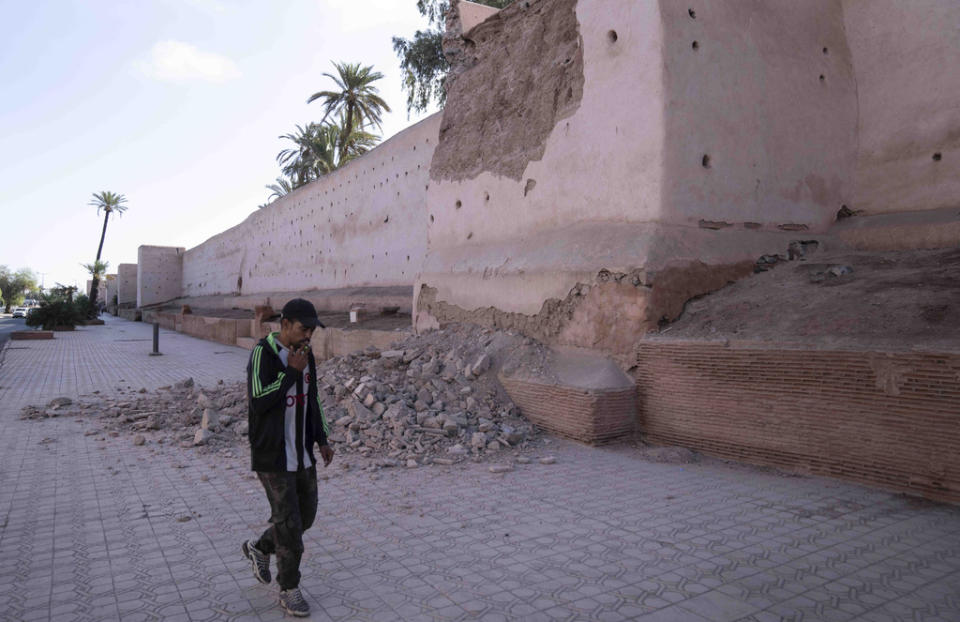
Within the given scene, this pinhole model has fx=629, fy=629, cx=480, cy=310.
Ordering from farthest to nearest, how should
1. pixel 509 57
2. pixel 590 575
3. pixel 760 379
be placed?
pixel 509 57 → pixel 760 379 → pixel 590 575

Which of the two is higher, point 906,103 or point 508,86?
point 508,86

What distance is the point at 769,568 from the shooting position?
2.90m

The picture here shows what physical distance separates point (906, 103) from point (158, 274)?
3706cm

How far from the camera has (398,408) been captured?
225 inches

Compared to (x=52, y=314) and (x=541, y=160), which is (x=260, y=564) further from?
(x=52, y=314)

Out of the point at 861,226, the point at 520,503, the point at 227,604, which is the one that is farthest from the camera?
the point at 861,226

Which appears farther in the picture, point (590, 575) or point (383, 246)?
point (383, 246)

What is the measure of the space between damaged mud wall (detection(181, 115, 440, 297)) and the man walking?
24.9 ft

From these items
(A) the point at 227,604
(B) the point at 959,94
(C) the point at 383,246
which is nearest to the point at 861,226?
(B) the point at 959,94

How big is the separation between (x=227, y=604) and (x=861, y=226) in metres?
6.79

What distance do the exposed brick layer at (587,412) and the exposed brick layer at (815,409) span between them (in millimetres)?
157

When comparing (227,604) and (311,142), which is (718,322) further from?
(311,142)

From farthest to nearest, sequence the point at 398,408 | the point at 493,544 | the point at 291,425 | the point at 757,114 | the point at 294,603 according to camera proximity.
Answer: the point at 757,114 < the point at 398,408 < the point at 493,544 < the point at 291,425 < the point at 294,603

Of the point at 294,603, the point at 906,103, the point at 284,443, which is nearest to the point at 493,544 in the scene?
the point at 294,603
